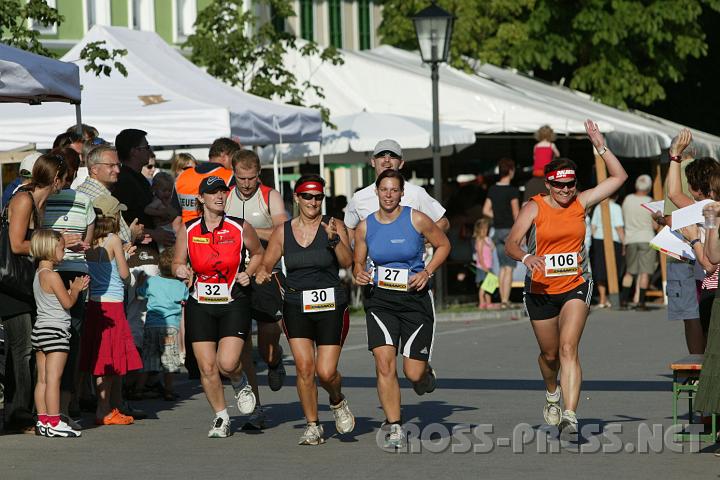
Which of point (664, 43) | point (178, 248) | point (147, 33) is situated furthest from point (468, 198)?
point (178, 248)

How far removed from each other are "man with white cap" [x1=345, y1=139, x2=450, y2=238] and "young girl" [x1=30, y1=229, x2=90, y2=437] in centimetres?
200

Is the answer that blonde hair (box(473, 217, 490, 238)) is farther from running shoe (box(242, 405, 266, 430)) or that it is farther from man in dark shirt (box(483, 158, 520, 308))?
running shoe (box(242, 405, 266, 430))

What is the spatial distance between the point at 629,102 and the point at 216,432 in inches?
1134

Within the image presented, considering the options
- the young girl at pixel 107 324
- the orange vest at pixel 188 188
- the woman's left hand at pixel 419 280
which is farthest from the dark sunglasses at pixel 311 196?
the orange vest at pixel 188 188

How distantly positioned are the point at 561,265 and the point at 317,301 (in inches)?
A: 63.5

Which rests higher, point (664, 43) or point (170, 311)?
point (664, 43)

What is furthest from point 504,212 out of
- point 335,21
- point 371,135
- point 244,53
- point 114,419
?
point 335,21

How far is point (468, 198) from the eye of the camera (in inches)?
1070

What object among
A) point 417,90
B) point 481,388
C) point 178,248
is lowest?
point 481,388

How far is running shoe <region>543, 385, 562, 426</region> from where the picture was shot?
11.4 m

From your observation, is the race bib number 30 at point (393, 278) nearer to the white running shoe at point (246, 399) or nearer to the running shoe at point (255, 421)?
the white running shoe at point (246, 399)

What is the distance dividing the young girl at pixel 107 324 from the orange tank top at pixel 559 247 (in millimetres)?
3017

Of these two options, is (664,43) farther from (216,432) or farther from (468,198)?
(216,432)

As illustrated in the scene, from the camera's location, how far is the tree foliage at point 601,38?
118 ft
